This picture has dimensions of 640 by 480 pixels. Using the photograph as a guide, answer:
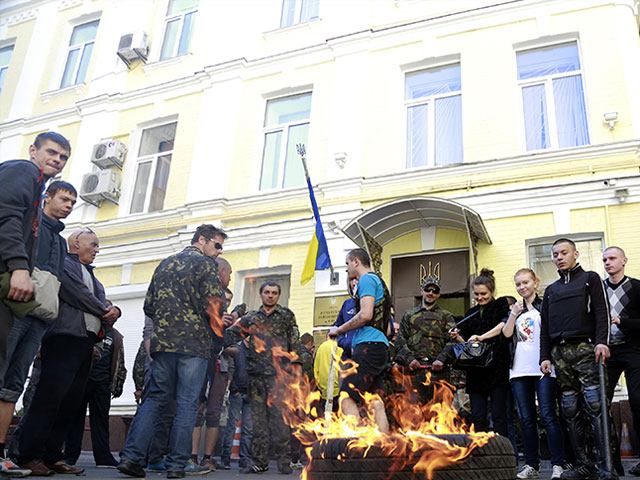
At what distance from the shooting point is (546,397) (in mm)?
4586

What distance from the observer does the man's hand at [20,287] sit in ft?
10.1

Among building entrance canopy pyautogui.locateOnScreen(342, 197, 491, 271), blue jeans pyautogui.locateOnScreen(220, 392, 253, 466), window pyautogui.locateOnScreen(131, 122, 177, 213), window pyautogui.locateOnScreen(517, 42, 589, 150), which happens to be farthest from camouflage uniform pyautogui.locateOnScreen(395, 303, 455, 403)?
window pyautogui.locateOnScreen(131, 122, 177, 213)

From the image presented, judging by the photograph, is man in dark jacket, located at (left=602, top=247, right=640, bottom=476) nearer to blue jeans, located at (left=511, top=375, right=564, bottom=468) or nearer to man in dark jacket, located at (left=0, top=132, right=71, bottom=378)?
blue jeans, located at (left=511, top=375, right=564, bottom=468)

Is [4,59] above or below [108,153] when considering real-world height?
above

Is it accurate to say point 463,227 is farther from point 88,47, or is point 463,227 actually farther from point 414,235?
point 88,47

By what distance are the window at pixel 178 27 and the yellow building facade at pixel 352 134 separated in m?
0.06

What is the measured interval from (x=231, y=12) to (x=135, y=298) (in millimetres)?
6632

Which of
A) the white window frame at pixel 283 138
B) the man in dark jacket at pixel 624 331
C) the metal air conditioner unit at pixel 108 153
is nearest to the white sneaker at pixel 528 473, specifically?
the man in dark jacket at pixel 624 331

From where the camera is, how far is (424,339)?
595cm

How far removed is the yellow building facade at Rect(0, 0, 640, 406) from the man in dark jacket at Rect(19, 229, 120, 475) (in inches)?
186

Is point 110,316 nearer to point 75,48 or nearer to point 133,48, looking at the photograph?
point 133,48

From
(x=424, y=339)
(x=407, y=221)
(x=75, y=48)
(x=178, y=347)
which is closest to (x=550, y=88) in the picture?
(x=407, y=221)

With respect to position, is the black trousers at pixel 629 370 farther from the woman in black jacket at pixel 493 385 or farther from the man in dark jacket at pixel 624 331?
the woman in black jacket at pixel 493 385

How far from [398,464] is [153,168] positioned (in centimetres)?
1111
